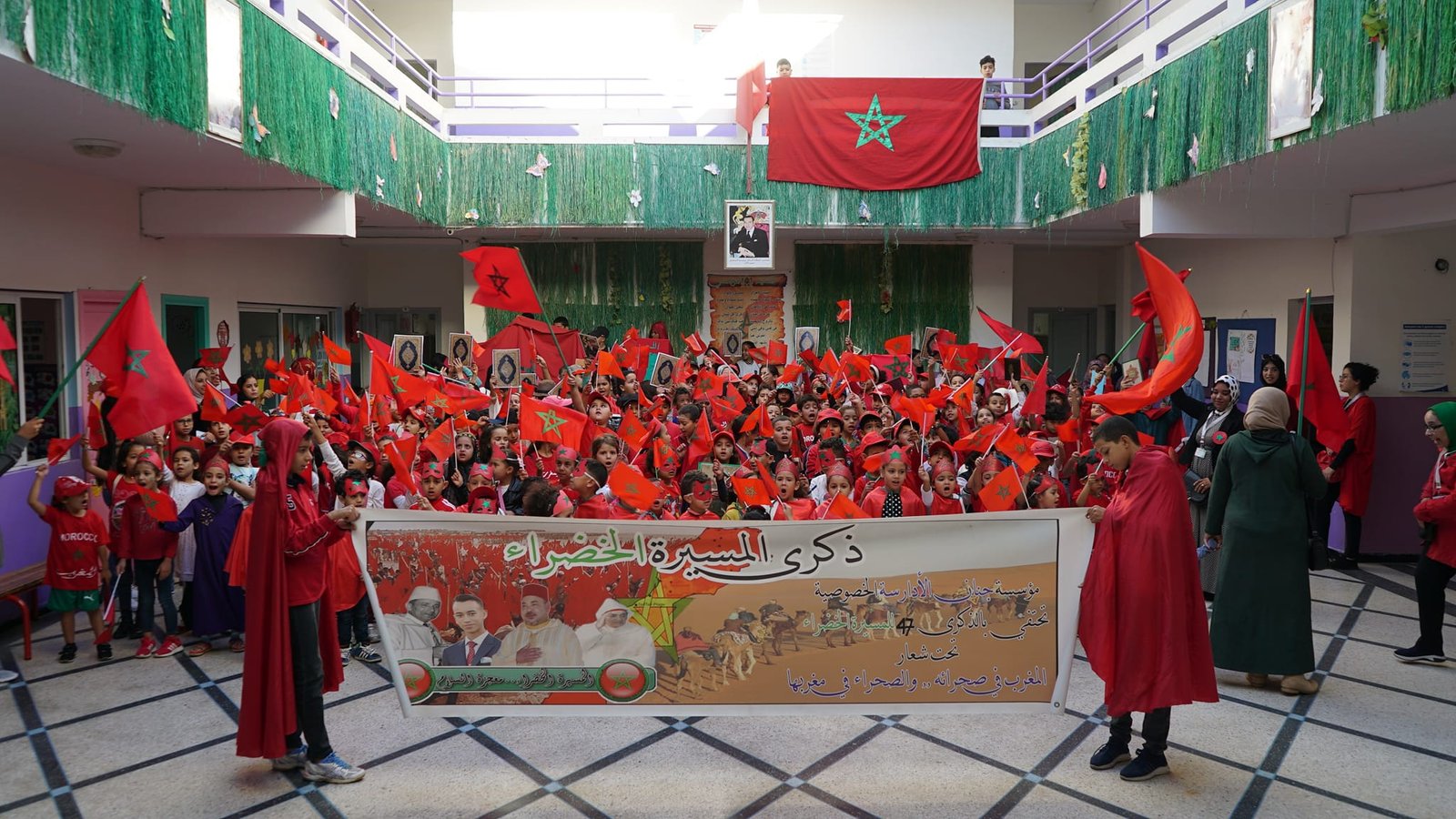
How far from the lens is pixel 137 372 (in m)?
4.37

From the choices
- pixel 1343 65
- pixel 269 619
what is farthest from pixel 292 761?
pixel 1343 65

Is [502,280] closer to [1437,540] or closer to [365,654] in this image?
[365,654]

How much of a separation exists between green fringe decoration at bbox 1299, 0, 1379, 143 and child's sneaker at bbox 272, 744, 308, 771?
6625 mm

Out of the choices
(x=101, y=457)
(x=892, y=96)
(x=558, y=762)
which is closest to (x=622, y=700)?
(x=558, y=762)

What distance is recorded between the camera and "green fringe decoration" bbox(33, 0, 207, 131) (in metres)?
4.62

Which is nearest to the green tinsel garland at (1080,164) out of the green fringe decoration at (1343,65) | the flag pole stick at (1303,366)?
the green fringe decoration at (1343,65)

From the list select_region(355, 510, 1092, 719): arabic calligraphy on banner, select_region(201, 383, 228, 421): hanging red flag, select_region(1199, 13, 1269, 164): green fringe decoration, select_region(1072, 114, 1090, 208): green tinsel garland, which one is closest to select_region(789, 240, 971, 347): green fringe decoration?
select_region(1072, 114, 1090, 208): green tinsel garland

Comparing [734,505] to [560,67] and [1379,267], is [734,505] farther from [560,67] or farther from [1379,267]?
[560,67]

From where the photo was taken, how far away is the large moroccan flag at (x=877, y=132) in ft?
41.3

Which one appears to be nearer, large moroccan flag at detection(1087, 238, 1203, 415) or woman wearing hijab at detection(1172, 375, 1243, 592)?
large moroccan flag at detection(1087, 238, 1203, 415)

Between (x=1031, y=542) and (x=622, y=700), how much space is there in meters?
1.73

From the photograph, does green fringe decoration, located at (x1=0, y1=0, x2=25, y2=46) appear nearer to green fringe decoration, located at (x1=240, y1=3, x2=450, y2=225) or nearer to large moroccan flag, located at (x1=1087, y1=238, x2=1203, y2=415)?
green fringe decoration, located at (x1=240, y1=3, x2=450, y2=225)

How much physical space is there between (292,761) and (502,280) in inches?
A: 179

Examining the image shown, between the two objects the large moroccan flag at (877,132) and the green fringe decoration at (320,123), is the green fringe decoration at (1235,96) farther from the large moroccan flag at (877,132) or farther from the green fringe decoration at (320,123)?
the green fringe decoration at (320,123)
